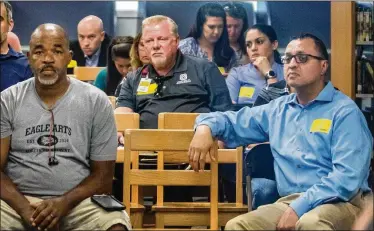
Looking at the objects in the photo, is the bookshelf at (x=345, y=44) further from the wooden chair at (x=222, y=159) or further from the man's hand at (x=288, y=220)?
the man's hand at (x=288, y=220)

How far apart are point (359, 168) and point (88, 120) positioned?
45.8 inches

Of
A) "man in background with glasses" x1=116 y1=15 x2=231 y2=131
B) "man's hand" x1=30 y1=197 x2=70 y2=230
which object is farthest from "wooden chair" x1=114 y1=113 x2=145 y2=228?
"man's hand" x1=30 y1=197 x2=70 y2=230

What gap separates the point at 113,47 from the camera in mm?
6012

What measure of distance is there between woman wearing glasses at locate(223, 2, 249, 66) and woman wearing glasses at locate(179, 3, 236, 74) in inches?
3.0

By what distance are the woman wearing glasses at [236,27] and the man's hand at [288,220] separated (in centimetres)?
278

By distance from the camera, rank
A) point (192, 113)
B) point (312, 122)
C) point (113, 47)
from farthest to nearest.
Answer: point (113, 47)
point (192, 113)
point (312, 122)

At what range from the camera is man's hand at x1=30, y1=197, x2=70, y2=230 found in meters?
3.52

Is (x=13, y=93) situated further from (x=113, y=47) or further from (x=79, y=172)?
(x=113, y=47)

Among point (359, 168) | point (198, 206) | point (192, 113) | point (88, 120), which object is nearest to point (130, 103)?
point (192, 113)

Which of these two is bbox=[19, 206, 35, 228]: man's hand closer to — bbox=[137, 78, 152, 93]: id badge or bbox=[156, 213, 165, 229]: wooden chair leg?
bbox=[156, 213, 165, 229]: wooden chair leg

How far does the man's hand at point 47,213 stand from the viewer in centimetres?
352

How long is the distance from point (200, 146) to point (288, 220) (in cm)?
51

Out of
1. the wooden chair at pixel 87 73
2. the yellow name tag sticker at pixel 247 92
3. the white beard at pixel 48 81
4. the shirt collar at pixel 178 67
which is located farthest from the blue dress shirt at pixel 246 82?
the white beard at pixel 48 81

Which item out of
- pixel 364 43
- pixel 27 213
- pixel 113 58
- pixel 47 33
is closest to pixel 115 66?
pixel 113 58
